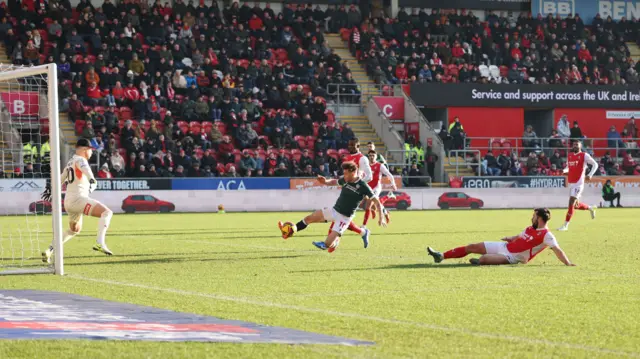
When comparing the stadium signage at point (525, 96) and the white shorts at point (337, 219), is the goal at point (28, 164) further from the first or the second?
the stadium signage at point (525, 96)

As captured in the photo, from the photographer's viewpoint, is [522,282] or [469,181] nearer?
[522,282]

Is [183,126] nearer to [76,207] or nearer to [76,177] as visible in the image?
[76,177]

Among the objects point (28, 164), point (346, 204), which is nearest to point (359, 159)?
point (346, 204)

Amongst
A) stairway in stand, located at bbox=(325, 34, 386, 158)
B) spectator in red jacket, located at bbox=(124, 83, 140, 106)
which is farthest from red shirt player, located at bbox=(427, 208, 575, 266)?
stairway in stand, located at bbox=(325, 34, 386, 158)

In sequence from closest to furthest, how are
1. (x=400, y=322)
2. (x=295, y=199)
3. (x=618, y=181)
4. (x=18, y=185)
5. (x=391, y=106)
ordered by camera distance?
1. (x=400, y=322)
2. (x=18, y=185)
3. (x=295, y=199)
4. (x=618, y=181)
5. (x=391, y=106)

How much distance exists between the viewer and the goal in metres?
13.2

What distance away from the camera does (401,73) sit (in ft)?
158

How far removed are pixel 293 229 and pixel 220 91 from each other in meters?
25.2

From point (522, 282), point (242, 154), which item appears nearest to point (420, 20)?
point (242, 154)

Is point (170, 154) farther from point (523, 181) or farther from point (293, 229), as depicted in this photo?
point (293, 229)

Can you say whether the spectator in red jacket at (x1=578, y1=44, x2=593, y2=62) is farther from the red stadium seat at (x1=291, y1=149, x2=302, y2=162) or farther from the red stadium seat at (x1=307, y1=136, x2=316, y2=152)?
the red stadium seat at (x1=291, y1=149, x2=302, y2=162)

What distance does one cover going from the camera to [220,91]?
40.9 metres

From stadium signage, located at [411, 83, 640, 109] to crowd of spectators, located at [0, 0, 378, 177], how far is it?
164 inches

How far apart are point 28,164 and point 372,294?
15322 millimetres
